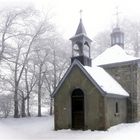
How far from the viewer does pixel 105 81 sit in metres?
24.3

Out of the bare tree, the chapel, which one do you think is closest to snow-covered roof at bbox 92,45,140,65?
the chapel

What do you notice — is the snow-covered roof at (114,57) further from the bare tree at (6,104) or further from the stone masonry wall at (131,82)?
the bare tree at (6,104)

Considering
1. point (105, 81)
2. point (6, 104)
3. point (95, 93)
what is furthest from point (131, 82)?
point (6, 104)

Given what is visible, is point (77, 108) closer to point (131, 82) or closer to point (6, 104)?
point (131, 82)

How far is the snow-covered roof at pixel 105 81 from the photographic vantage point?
22281mm

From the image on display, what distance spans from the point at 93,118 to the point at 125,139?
463 cm

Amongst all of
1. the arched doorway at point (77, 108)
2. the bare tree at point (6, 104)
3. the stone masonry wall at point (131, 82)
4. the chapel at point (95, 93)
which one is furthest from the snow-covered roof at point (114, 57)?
the bare tree at point (6, 104)

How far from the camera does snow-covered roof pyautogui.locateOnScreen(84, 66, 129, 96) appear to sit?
Answer: 73.1 feet

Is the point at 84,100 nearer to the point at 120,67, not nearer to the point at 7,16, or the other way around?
the point at 120,67

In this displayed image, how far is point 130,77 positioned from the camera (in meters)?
26.5

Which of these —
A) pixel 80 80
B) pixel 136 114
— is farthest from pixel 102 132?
pixel 136 114

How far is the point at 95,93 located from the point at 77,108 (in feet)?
7.08

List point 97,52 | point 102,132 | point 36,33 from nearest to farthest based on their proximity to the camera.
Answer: point 102,132 < point 36,33 < point 97,52

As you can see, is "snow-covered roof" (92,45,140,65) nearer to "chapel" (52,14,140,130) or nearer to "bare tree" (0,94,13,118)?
"chapel" (52,14,140,130)
